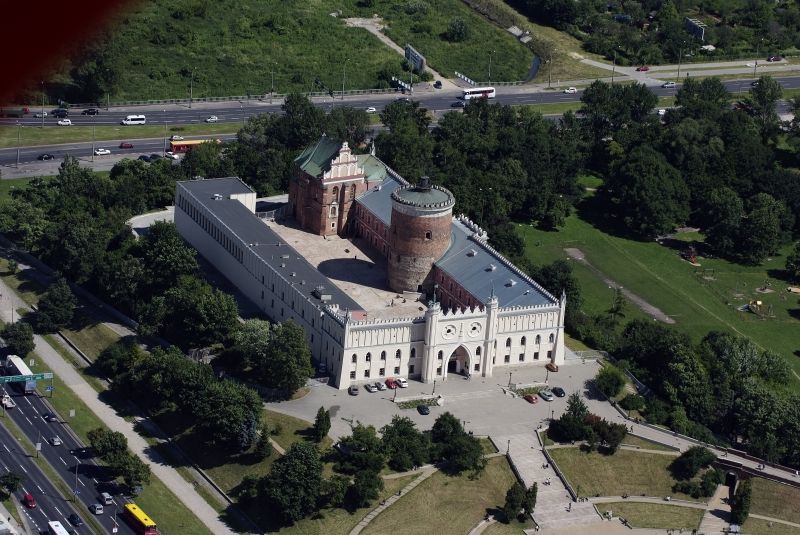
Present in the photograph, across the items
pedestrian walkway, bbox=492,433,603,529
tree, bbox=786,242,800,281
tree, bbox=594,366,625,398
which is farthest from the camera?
tree, bbox=786,242,800,281

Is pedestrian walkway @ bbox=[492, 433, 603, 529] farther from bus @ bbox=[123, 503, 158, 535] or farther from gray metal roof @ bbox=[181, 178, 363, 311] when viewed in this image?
bus @ bbox=[123, 503, 158, 535]

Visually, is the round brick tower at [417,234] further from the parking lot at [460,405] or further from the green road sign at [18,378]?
the green road sign at [18,378]

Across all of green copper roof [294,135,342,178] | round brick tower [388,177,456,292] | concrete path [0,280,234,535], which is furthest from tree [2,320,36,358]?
green copper roof [294,135,342,178]

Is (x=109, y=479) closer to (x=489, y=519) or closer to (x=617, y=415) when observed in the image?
(x=489, y=519)

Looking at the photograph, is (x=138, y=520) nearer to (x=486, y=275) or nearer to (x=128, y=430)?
(x=128, y=430)

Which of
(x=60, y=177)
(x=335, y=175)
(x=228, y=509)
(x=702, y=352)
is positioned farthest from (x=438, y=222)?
(x=60, y=177)

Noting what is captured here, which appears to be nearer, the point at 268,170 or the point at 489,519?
the point at 489,519

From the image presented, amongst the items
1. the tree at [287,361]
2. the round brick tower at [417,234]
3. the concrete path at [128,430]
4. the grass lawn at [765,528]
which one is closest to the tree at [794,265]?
the round brick tower at [417,234]
